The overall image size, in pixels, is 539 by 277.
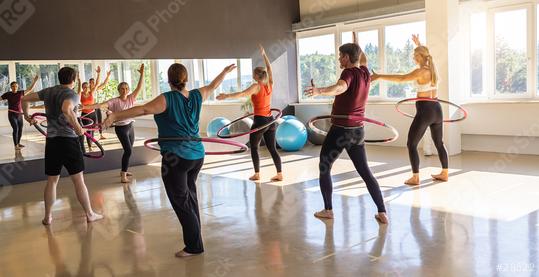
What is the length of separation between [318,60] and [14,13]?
246 inches

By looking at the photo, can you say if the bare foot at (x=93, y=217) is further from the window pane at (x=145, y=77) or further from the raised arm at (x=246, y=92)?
the window pane at (x=145, y=77)

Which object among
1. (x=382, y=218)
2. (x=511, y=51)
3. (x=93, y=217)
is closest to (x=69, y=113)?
(x=93, y=217)

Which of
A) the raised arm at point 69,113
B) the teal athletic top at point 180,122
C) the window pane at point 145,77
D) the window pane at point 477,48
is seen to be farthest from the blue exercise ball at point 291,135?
the teal athletic top at point 180,122

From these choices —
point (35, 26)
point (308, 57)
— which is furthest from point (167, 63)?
point (308, 57)

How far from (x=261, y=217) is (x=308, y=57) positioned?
7.14m

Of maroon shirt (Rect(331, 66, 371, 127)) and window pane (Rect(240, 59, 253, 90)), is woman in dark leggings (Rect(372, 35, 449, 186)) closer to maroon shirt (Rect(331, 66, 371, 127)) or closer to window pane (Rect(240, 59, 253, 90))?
maroon shirt (Rect(331, 66, 371, 127))

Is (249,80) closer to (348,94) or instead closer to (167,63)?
(167,63)

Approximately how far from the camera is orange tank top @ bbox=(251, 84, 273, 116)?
21.6 feet

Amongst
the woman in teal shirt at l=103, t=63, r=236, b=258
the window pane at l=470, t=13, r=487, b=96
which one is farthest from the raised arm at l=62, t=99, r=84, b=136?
the window pane at l=470, t=13, r=487, b=96

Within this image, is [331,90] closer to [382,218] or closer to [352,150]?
[352,150]

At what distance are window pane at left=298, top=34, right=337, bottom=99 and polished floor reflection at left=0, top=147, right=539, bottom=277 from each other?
4631mm

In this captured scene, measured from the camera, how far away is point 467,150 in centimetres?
902

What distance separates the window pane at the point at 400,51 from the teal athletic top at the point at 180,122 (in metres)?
6.93

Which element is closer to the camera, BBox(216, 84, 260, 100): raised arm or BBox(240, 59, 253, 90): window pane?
BBox(216, 84, 260, 100): raised arm
